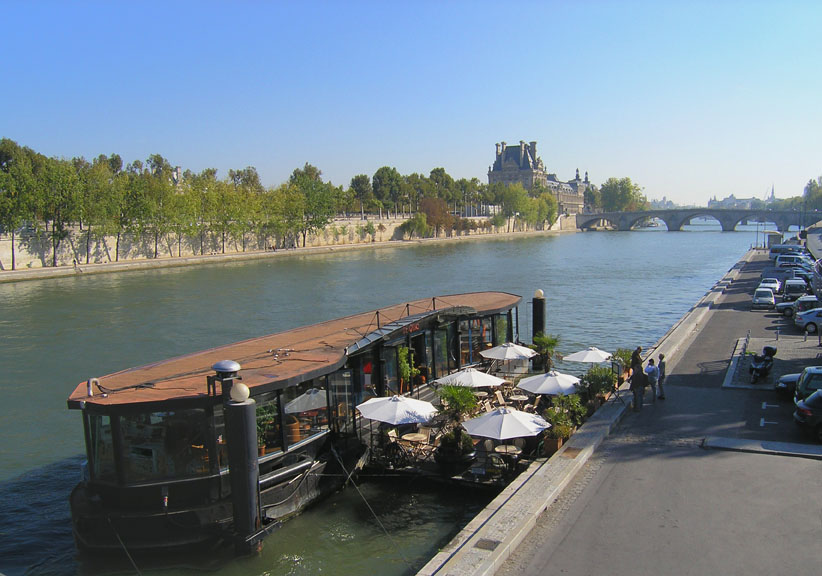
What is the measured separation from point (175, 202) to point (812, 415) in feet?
252

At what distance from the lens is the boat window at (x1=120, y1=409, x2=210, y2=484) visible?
34.3 ft

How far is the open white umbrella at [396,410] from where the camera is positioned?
12883 mm

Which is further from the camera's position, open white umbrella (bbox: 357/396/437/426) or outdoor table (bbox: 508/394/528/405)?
outdoor table (bbox: 508/394/528/405)

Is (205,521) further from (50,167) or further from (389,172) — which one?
(389,172)

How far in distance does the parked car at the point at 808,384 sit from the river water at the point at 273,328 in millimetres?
7240

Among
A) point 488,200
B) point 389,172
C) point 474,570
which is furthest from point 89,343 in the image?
point 488,200

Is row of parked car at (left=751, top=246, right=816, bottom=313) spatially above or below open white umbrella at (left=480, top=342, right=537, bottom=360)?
below

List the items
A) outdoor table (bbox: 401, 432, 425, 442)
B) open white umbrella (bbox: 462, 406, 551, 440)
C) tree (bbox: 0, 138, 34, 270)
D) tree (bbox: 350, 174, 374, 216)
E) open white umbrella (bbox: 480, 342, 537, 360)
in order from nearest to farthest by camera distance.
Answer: open white umbrella (bbox: 462, 406, 551, 440), outdoor table (bbox: 401, 432, 425, 442), open white umbrella (bbox: 480, 342, 537, 360), tree (bbox: 0, 138, 34, 270), tree (bbox: 350, 174, 374, 216)

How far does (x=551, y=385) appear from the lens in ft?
51.0

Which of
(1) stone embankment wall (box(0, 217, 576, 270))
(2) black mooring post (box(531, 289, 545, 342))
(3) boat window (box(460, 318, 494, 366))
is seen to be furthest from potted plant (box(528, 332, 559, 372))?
(1) stone embankment wall (box(0, 217, 576, 270))

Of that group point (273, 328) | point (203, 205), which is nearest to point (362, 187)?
point (203, 205)

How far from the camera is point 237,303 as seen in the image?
150ft

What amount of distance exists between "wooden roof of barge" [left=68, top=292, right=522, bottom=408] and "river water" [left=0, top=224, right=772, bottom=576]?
2810 millimetres

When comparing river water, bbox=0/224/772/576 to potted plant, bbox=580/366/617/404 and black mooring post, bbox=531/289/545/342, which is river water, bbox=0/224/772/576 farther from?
black mooring post, bbox=531/289/545/342
